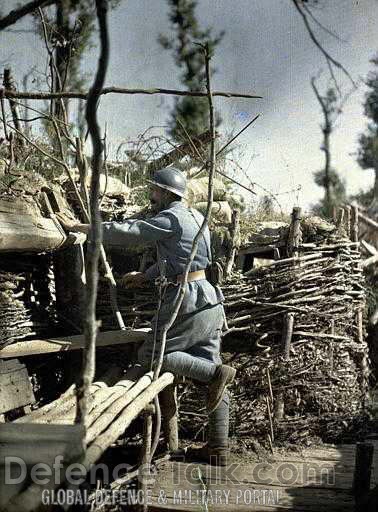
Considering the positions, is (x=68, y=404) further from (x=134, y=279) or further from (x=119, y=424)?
(x=134, y=279)

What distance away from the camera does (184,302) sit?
4.43 metres

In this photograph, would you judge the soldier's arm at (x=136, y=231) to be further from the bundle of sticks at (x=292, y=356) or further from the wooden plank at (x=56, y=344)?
the bundle of sticks at (x=292, y=356)

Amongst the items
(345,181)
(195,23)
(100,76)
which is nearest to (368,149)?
(345,181)

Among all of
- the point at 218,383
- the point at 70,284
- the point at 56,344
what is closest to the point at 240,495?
the point at 218,383

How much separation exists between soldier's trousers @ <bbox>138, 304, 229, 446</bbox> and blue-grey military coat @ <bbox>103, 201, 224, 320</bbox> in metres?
0.08

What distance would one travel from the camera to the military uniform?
430 centimetres

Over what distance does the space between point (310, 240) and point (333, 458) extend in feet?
6.54

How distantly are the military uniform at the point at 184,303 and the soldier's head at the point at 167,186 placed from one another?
8 cm

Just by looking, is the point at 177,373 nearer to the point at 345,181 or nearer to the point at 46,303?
the point at 46,303

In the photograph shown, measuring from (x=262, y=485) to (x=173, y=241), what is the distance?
1751 millimetres

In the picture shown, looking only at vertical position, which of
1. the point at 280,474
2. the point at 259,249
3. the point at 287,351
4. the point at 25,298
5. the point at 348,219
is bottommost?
the point at 280,474

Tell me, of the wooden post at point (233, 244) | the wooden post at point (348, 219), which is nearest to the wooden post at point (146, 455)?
the wooden post at point (233, 244)

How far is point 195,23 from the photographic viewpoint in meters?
3.98

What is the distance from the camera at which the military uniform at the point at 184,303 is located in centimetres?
430
